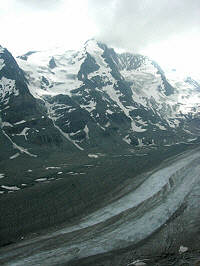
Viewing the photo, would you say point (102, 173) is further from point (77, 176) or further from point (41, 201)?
point (41, 201)

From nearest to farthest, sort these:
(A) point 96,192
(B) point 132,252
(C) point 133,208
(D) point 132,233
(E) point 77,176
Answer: (B) point 132,252, (D) point 132,233, (C) point 133,208, (A) point 96,192, (E) point 77,176

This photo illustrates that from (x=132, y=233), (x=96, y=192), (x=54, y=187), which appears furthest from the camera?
(x=54, y=187)

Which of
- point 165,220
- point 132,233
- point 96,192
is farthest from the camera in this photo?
point 96,192

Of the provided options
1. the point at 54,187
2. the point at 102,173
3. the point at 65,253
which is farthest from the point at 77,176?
the point at 65,253

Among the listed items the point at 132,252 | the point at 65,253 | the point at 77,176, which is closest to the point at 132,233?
the point at 132,252

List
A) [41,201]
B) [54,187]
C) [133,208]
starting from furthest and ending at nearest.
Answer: [54,187] → [41,201] → [133,208]

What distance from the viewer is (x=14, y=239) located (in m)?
68.0

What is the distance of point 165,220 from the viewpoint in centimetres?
7469

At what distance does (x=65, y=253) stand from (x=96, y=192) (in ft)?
177

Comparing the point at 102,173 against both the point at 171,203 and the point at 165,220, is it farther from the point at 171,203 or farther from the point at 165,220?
the point at 165,220

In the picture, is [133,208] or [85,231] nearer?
[85,231]

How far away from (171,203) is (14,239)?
4130cm

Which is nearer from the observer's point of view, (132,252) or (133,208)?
(132,252)

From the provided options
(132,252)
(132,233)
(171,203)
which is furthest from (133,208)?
(132,252)
